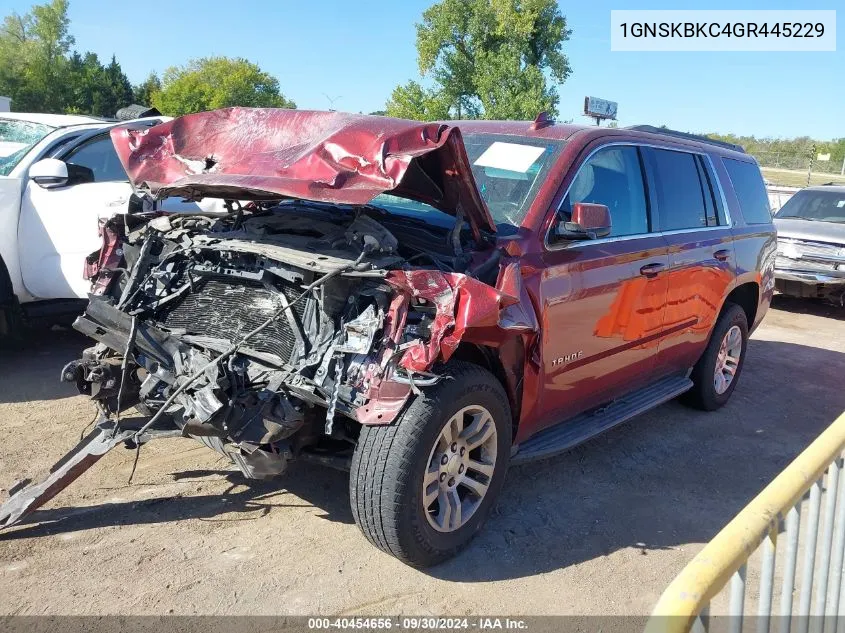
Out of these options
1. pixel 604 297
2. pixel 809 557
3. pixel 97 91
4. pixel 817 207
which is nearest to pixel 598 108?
pixel 604 297

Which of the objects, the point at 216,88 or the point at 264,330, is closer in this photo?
the point at 264,330

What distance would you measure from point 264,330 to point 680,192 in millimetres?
3078

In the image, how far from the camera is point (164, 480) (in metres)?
3.93

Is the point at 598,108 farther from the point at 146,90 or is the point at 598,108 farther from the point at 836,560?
the point at 146,90

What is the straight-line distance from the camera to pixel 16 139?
6.18 metres

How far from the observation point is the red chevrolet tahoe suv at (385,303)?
3.00m

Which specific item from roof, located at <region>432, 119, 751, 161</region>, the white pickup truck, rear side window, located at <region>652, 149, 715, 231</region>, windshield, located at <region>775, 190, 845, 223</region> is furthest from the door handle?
windshield, located at <region>775, 190, 845, 223</region>

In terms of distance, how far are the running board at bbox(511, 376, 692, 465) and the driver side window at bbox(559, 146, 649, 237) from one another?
42.4 inches

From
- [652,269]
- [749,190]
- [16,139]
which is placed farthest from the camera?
[16,139]

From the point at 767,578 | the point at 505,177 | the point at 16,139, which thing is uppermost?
the point at 16,139

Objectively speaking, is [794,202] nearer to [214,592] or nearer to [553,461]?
[553,461]

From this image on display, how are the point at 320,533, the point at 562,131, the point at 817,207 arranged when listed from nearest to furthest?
the point at 320,533
the point at 562,131
the point at 817,207

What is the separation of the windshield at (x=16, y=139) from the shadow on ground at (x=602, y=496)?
334 centimetres

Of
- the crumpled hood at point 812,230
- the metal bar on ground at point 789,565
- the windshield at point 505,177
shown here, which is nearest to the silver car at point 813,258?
the crumpled hood at point 812,230
